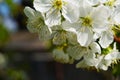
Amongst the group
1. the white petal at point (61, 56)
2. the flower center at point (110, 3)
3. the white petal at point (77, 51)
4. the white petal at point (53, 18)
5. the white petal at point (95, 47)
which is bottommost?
the white petal at point (61, 56)

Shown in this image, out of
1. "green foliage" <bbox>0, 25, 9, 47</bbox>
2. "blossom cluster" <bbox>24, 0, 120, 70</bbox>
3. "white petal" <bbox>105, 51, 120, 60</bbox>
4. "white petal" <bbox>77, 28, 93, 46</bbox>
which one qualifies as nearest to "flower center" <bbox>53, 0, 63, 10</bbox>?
"blossom cluster" <bbox>24, 0, 120, 70</bbox>

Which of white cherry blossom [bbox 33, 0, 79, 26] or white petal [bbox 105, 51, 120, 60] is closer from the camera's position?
white cherry blossom [bbox 33, 0, 79, 26]

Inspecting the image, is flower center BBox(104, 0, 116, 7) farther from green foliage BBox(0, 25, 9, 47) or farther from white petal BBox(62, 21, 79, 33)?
green foliage BBox(0, 25, 9, 47)

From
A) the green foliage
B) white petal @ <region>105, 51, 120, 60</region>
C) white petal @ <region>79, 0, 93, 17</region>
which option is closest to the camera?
white petal @ <region>79, 0, 93, 17</region>

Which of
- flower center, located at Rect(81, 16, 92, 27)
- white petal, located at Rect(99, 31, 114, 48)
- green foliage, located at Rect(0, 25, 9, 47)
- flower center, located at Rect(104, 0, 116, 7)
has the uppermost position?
flower center, located at Rect(104, 0, 116, 7)

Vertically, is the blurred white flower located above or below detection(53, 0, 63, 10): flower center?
below

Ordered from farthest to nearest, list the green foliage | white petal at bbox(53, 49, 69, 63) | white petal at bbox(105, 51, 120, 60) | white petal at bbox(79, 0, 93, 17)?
the green foliage, white petal at bbox(53, 49, 69, 63), white petal at bbox(105, 51, 120, 60), white petal at bbox(79, 0, 93, 17)

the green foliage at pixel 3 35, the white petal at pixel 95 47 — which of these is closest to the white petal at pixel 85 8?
the white petal at pixel 95 47

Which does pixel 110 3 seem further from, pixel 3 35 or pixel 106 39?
pixel 3 35

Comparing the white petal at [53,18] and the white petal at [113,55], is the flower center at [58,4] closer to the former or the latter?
the white petal at [53,18]
